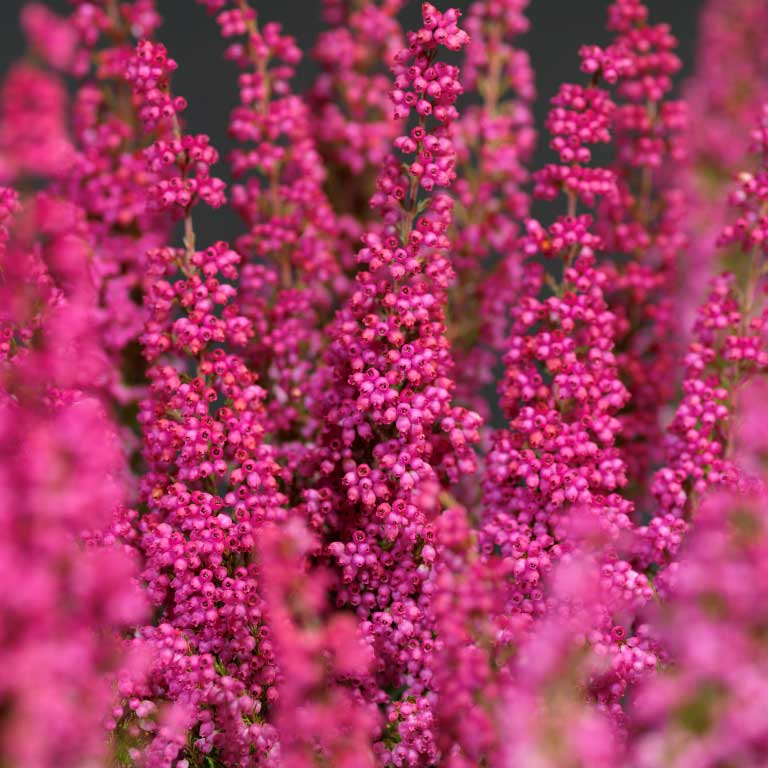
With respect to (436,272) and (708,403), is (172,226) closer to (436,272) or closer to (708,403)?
(436,272)

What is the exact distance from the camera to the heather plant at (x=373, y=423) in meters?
0.61

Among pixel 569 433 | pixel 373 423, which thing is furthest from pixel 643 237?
pixel 373 423

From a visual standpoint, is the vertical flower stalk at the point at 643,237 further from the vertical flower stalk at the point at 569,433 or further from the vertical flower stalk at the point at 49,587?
the vertical flower stalk at the point at 49,587

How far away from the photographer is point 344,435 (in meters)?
1.03

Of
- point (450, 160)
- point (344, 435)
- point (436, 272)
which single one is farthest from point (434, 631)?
point (450, 160)

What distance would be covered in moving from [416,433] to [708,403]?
346mm

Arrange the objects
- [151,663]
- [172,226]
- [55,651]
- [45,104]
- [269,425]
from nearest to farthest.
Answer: [55,651], [45,104], [151,663], [269,425], [172,226]

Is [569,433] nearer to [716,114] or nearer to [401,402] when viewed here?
[401,402]

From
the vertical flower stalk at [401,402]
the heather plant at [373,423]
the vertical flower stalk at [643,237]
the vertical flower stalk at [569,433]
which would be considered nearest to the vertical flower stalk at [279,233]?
the heather plant at [373,423]

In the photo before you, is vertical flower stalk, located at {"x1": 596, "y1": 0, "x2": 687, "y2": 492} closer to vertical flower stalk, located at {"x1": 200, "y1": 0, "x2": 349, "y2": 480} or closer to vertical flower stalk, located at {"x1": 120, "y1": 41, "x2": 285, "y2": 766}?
vertical flower stalk, located at {"x1": 200, "y1": 0, "x2": 349, "y2": 480}

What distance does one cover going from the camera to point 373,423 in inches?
41.3

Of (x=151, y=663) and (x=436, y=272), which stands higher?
(x=436, y=272)

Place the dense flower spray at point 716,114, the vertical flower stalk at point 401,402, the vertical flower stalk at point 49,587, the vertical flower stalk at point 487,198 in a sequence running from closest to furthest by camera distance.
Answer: the vertical flower stalk at point 49,587 → the vertical flower stalk at point 401,402 → the vertical flower stalk at point 487,198 → the dense flower spray at point 716,114

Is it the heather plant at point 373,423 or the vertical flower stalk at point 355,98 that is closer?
the heather plant at point 373,423
